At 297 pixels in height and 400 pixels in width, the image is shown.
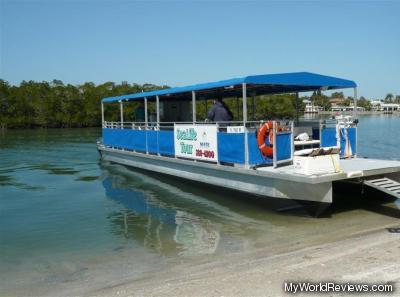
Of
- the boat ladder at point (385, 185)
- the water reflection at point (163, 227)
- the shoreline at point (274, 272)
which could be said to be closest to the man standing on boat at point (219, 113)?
the water reflection at point (163, 227)

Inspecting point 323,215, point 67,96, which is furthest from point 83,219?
point 67,96

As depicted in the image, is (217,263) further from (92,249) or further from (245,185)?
(245,185)

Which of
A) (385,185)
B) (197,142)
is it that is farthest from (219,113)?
(385,185)

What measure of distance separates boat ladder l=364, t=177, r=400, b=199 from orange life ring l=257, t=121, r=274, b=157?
87.4 inches

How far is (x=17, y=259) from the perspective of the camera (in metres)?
7.57

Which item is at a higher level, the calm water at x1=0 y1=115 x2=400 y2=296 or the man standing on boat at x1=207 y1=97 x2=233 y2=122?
the man standing on boat at x1=207 y1=97 x2=233 y2=122

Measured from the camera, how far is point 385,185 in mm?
9125

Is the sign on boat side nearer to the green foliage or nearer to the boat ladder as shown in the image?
the boat ladder

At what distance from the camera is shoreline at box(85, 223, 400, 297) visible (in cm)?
539

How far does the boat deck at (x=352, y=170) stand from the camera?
27.9 ft

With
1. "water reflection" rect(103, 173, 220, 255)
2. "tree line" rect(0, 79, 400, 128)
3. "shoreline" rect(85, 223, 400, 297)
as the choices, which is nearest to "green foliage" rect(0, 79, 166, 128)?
"tree line" rect(0, 79, 400, 128)

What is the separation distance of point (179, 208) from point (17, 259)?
463cm

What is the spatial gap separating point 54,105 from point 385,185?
8040 centimetres

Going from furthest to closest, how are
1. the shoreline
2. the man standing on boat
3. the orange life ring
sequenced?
the man standing on boat
the orange life ring
the shoreline
